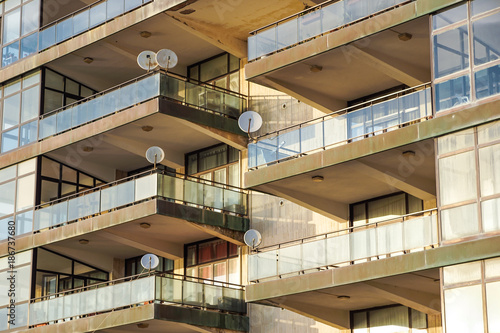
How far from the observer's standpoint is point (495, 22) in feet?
79.5

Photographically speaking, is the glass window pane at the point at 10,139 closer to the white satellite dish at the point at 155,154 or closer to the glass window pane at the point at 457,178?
the white satellite dish at the point at 155,154

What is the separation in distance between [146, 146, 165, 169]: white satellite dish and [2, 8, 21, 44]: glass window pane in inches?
331

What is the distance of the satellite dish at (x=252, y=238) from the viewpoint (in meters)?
31.4

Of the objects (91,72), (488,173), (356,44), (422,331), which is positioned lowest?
(422,331)

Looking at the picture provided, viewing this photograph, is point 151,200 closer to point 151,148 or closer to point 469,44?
point 151,148

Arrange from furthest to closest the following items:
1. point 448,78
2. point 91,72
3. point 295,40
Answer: point 91,72 < point 295,40 < point 448,78

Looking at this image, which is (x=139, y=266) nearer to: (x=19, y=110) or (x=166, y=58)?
(x=19, y=110)

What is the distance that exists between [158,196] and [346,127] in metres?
6.79

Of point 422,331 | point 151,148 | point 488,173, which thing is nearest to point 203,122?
point 151,148

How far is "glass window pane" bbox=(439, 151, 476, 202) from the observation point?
23938 mm

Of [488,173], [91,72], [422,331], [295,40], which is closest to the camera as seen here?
[488,173]

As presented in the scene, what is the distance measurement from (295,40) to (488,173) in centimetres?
793

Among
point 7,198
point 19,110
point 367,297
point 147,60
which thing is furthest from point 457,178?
point 19,110

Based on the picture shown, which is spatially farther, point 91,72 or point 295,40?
point 91,72
